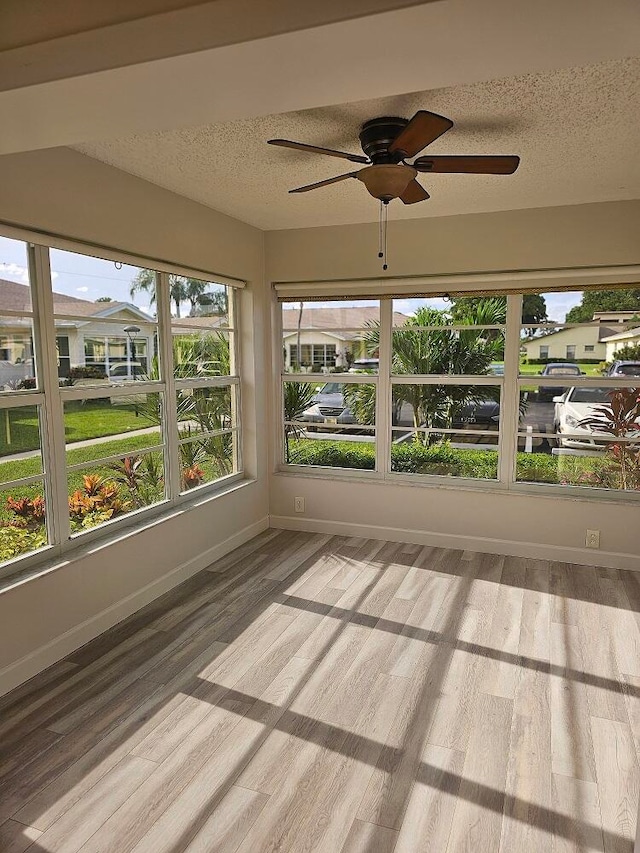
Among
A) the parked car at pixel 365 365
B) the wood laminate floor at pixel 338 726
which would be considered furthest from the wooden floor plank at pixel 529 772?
the parked car at pixel 365 365

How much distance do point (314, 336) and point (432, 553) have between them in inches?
79.0

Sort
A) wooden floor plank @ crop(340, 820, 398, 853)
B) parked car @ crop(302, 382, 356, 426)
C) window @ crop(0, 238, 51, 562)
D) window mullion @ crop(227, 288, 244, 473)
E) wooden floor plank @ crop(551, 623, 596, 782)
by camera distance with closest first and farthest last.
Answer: wooden floor plank @ crop(340, 820, 398, 853), wooden floor plank @ crop(551, 623, 596, 782), window @ crop(0, 238, 51, 562), window mullion @ crop(227, 288, 244, 473), parked car @ crop(302, 382, 356, 426)

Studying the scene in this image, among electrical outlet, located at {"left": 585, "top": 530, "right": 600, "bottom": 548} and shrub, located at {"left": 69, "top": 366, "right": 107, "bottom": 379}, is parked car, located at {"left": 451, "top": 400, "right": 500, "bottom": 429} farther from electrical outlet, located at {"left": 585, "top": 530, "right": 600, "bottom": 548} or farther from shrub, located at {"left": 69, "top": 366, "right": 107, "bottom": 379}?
shrub, located at {"left": 69, "top": 366, "right": 107, "bottom": 379}

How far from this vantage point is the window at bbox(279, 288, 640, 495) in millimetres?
4219

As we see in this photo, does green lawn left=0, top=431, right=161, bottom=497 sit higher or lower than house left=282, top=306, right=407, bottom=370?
lower

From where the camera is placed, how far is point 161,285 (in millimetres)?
3750

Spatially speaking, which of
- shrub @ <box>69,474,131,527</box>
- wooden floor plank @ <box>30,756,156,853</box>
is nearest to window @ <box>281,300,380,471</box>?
shrub @ <box>69,474,131,527</box>

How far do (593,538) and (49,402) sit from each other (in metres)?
3.68

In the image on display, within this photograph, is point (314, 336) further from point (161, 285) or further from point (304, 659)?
point (304, 659)

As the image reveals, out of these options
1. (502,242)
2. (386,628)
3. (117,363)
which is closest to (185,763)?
(386,628)

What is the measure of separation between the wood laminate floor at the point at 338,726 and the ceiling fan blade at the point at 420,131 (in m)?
2.36

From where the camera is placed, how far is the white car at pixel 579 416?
422 centimetres

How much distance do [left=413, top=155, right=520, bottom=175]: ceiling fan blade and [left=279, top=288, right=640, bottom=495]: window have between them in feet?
6.44

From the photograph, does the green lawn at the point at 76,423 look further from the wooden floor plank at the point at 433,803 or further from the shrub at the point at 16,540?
the wooden floor plank at the point at 433,803
